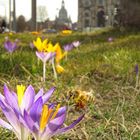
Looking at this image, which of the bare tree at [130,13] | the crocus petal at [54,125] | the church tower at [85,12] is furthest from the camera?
the church tower at [85,12]

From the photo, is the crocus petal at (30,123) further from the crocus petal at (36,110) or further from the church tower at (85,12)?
the church tower at (85,12)

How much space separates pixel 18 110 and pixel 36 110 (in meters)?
0.03

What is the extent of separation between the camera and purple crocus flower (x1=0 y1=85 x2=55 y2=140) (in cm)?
66

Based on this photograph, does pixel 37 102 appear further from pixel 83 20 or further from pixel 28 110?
pixel 83 20

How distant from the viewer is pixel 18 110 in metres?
0.67

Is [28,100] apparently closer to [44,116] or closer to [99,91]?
[44,116]

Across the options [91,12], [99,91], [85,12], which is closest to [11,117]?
[99,91]

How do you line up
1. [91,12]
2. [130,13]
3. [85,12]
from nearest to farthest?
[130,13], [91,12], [85,12]

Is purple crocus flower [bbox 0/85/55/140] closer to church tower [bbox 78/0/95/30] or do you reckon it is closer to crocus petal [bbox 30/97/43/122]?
crocus petal [bbox 30/97/43/122]

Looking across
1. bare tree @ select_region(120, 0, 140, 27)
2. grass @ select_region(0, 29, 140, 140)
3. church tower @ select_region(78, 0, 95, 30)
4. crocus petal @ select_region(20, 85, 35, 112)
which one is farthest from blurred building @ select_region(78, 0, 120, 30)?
crocus petal @ select_region(20, 85, 35, 112)

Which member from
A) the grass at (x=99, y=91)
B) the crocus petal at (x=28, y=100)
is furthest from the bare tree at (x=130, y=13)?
the crocus petal at (x=28, y=100)

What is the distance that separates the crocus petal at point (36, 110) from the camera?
2.18 ft

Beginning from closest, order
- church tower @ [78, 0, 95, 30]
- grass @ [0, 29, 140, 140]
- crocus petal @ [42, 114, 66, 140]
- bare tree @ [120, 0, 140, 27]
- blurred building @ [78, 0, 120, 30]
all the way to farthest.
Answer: crocus petal @ [42, 114, 66, 140], grass @ [0, 29, 140, 140], bare tree @ [120, 0, 140, 27], blurred building @ [78, 0, 120, 30], church tower @ [78, 0, 95, 30]

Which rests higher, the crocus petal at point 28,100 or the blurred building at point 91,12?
the blurred building at point 91,12
